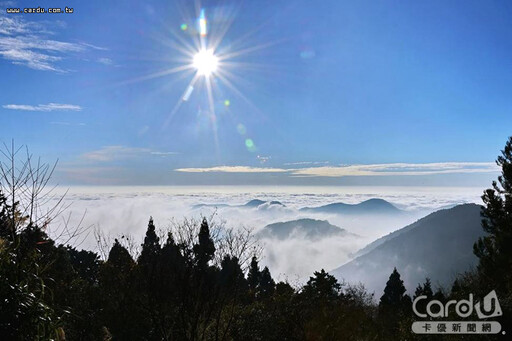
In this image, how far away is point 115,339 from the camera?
1294 centimetres

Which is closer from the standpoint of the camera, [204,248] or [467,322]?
[467,322]

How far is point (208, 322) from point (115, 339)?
18.8 feet

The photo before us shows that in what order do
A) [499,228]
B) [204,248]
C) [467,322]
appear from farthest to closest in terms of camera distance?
[499,228] → [204,248] → [467,322]

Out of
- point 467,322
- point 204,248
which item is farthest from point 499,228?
point 204,248

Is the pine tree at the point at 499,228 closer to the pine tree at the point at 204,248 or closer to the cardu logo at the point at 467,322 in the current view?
the cardu logo at the point at 467,322

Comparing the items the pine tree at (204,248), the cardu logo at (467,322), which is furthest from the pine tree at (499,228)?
the pine tree at (204,248)

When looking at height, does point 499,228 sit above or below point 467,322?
above

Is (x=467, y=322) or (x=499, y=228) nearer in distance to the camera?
(x=467, y=322)

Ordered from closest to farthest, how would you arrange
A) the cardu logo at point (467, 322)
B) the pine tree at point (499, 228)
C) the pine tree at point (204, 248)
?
the cardu logo at point (467, 322), the pine tree at point (204, 248), the pine tree at point (499, 228)

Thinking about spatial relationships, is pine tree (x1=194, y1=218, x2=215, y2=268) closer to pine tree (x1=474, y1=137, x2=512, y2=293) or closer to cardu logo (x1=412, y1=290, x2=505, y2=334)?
cardu logo (x1=412, y1=290, x2=505, y2=334)

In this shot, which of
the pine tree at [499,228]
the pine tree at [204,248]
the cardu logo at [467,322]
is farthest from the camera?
the pine tree at [499,228]

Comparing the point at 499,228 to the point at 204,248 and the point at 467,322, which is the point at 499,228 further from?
the point at 204,248

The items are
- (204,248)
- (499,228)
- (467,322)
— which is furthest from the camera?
(499,228)

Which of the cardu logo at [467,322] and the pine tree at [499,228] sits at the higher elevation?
the pine tree at [499,228]
